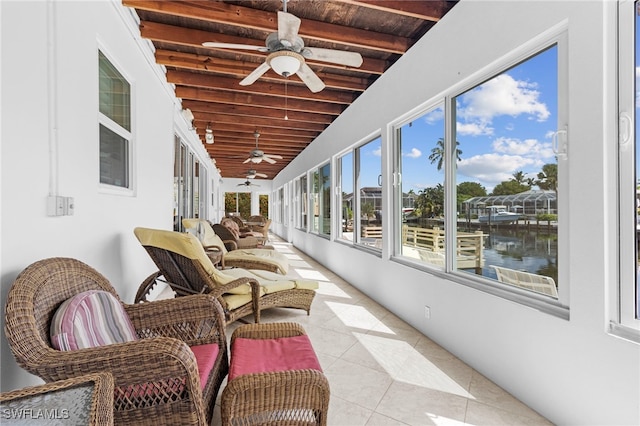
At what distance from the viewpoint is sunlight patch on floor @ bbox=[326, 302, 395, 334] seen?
325 centimetres

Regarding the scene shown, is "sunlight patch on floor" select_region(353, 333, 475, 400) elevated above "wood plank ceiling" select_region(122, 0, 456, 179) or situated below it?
below

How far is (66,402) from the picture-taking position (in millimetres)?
901

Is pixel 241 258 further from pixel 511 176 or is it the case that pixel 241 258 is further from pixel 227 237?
pixel 511 176

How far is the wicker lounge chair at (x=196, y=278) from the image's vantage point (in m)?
2.63

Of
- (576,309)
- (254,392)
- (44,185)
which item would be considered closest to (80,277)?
(44,185)

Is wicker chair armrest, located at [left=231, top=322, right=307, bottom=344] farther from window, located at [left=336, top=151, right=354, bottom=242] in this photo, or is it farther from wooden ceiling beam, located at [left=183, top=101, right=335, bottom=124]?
wooden ceiling beam, located at [left=183, top=101, right=335, bottom=124]

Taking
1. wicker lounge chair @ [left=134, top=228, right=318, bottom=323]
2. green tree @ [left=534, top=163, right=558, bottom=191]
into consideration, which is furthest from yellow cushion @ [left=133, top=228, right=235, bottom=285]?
green tree @ [left=534, top=163, right=558, bottom=191]

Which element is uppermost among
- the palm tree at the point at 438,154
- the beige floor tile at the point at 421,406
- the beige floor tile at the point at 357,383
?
the palm tree at the point at 438,154

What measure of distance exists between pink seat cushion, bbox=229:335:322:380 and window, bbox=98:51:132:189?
5.73 ft

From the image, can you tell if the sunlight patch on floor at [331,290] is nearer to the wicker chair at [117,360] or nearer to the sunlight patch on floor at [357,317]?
the sunlight patch on floor at [357,317]

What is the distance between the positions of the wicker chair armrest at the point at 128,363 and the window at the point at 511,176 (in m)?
2.03

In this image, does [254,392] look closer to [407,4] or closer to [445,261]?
[445,261]

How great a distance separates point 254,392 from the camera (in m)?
1.38

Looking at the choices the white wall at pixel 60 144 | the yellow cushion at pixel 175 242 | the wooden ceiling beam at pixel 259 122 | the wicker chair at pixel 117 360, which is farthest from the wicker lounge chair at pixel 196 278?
the wooden ceiling beam at pixel 259 122
